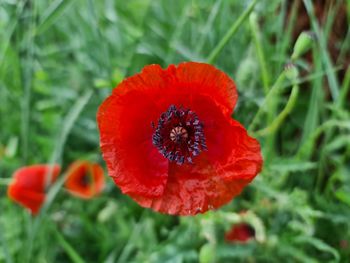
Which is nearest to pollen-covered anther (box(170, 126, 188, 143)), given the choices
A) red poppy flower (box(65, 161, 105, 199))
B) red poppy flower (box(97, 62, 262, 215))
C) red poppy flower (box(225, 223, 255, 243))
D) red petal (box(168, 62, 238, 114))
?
red poppy flower (box(97, 62, 262, 215))

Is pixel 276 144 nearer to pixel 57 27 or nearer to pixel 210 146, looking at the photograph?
pixel 210 146

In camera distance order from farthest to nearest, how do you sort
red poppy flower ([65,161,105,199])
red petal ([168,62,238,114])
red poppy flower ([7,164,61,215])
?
red poppy flower ([65,161,105,199]) → red poppy flower ([7,164,61,215]) → red petal ([168,62,238,114])

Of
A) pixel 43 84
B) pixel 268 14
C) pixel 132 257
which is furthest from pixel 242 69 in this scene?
pixel 43 84

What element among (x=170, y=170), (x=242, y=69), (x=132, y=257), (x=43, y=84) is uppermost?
(x=242, y=69)

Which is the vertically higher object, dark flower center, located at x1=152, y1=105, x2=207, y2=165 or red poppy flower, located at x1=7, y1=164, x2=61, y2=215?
dark flower center, located at x1=152, y1=105, x2=207, y2=165

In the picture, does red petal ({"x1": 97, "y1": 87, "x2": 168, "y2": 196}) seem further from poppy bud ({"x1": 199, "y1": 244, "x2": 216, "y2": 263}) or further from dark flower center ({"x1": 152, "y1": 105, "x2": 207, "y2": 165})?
poppy bud ({"x1": 199, "y1": 244, "x2": 216, "y2": 263})
